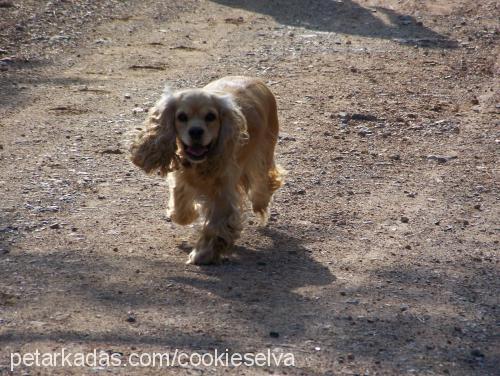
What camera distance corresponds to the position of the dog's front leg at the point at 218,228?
259 inches

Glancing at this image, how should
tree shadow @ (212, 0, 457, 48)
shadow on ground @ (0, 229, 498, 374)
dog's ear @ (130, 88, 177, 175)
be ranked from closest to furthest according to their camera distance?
shadow on ground @ (0, 229, 498, 374) < dog's ear @ (130, 88, 177, 175) < tree shadow @ (212, 0, 457, 48)

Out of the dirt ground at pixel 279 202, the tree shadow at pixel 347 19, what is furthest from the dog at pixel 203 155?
the tree shadow at pixel 347 19

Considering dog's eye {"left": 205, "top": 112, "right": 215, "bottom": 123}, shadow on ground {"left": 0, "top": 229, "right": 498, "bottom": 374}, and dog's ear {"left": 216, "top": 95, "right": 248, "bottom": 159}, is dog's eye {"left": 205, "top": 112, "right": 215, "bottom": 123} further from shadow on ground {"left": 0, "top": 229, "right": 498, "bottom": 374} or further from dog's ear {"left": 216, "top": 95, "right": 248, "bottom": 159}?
shadow on ground {"left": 0, "top": 229, "right": 498, "bottom": 374}

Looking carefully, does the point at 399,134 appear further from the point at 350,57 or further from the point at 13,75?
the point at 13,75

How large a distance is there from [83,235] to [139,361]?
2.04 meters

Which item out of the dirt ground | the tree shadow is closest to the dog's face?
the dirt ground

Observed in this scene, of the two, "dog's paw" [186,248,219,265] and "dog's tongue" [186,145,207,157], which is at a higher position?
"dog's tongue" [186,145,207,157]

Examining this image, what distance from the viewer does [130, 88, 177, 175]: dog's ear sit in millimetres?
6664

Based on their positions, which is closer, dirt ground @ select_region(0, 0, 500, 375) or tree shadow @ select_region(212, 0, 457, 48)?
dirt ground @ select_region(0, 0, 500, 375)

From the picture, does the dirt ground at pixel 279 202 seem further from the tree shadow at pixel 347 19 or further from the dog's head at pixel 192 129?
the dog's head at pixel 192 129

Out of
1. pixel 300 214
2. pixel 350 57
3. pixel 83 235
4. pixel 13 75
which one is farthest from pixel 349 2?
pixel 83 235

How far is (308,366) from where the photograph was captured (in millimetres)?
5062

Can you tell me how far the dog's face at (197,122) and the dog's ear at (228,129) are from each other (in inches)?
1.1

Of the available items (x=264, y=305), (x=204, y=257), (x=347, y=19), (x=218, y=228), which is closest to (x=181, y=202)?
(x=218, y=228)
